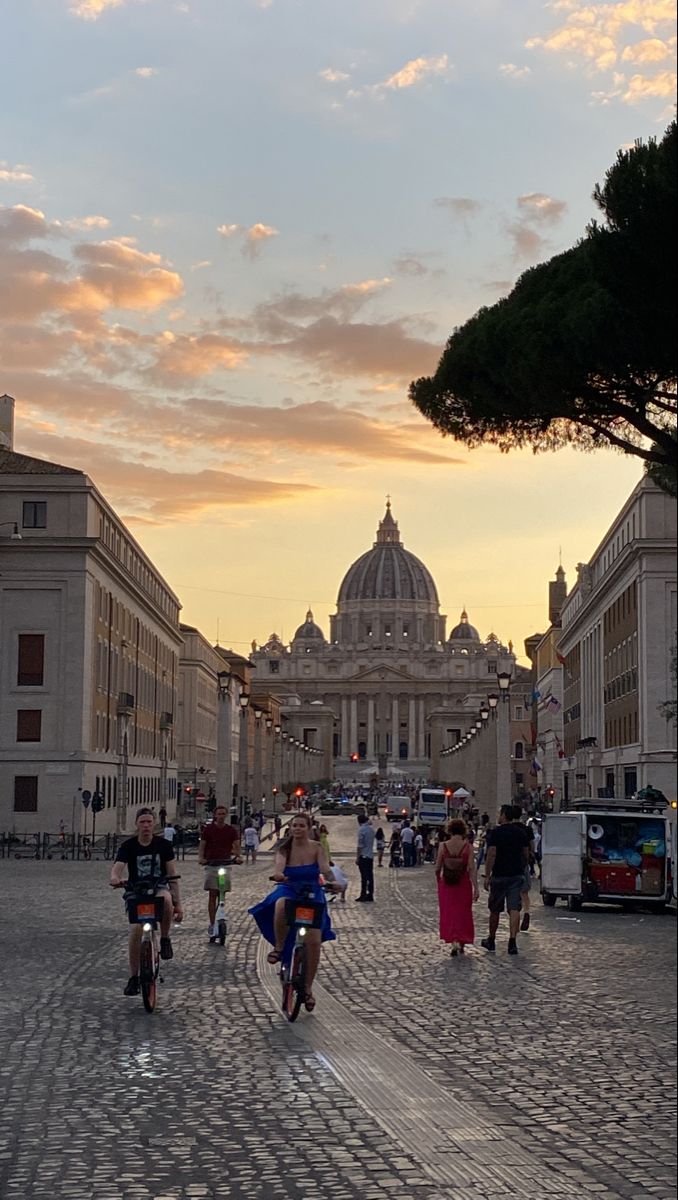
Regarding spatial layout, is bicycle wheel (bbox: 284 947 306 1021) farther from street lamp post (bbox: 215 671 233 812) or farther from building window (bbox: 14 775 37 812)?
building window (bbox: 14 775 37 812)

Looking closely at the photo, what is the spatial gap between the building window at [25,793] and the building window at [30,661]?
3.24 m

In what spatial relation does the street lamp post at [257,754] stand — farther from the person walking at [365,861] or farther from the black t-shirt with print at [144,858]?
the black t-shirt with print at [144,858]

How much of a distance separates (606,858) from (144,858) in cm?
1408

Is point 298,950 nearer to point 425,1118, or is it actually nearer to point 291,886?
point 291,886

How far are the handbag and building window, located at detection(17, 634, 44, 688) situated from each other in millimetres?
40076

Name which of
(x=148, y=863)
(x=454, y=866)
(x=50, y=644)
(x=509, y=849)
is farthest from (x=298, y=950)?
(x=50, y=644)

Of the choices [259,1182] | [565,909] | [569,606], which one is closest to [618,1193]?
[259,1182]

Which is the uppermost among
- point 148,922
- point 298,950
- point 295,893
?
point 295,893

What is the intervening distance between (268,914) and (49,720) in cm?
4376

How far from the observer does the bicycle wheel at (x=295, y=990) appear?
39.1 ft

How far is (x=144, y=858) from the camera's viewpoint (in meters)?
13.1

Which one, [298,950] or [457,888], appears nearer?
[298,950]

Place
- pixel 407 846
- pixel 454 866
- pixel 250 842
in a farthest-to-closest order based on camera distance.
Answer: pixel 250 842
pixel 407 846
pixel 454 866

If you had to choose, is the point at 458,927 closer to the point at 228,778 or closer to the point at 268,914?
the point at 268,914
